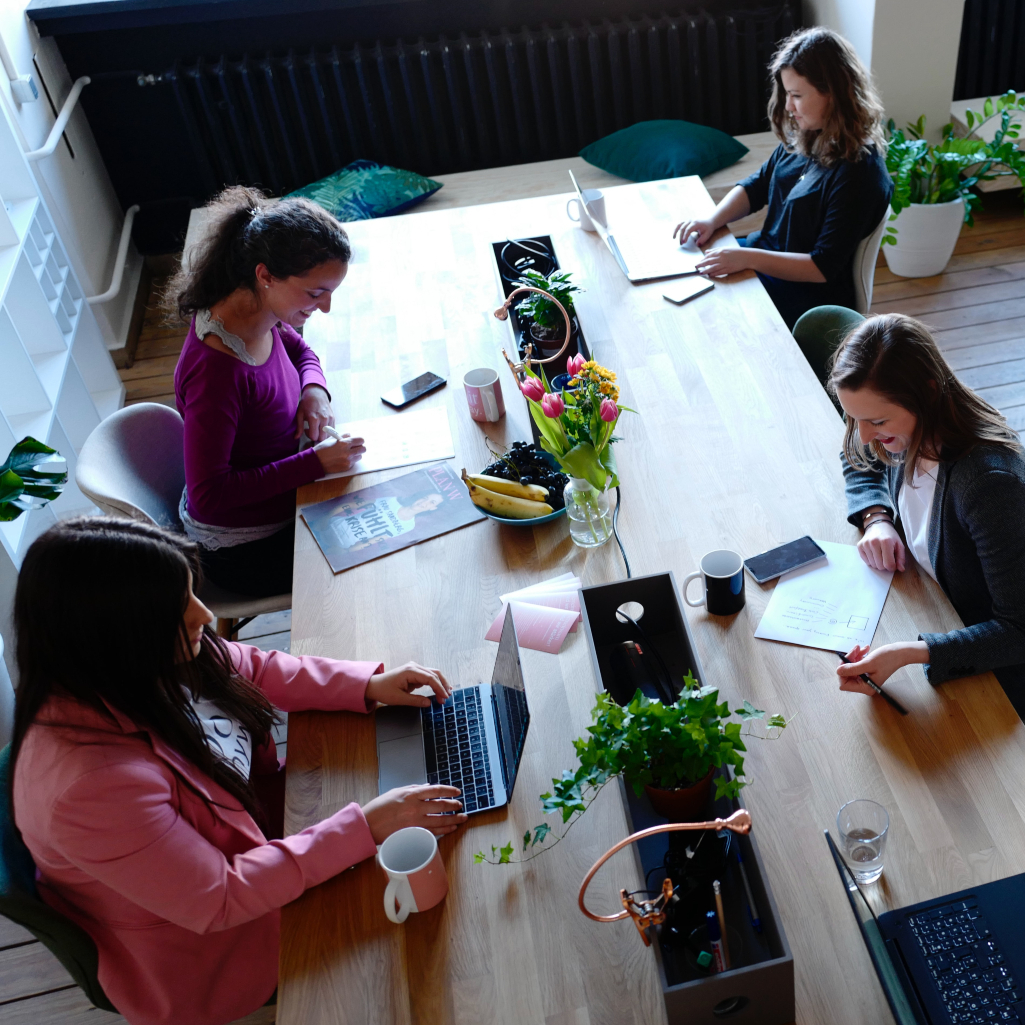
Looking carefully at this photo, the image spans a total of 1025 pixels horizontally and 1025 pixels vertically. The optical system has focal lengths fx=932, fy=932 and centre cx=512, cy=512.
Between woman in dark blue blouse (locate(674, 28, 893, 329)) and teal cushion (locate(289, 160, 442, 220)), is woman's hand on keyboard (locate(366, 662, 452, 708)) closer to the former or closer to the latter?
woman in dark blue blouse (locate(674, 28, 893, 329))

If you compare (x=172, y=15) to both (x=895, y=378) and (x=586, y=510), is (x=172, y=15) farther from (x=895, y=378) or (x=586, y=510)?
(x=895, y=378)

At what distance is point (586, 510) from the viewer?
183cm

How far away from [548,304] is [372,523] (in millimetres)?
817

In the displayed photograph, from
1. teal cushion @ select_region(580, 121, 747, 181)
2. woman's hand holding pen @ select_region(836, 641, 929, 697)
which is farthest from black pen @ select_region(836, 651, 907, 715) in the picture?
teal cushion @ select_region(580, 121, 747, 181)

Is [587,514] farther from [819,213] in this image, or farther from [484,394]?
[819,213]

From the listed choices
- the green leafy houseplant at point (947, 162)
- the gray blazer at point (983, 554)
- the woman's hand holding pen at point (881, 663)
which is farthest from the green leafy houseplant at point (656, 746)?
the green leafy houseplant at point (947, 162)

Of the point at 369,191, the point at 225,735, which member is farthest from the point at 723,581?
the point at 369,191

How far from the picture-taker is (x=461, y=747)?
4.91 ft

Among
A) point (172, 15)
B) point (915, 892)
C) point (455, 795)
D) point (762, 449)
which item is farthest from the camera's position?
point (172, 15)

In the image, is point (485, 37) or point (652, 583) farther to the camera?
point (485, 37)

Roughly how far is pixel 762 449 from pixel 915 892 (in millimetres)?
997

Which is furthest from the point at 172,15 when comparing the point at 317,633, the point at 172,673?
the point at 172,673

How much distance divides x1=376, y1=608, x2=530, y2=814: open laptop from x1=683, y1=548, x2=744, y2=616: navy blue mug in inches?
13.8

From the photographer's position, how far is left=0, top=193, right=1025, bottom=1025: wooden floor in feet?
10.8
